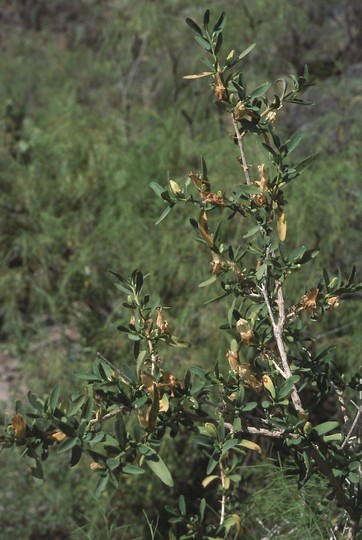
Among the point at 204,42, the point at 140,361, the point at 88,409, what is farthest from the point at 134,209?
the point at 88,409

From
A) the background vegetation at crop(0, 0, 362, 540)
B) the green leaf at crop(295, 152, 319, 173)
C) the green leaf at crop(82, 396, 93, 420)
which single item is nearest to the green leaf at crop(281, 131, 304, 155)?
the green leaf at crop(295, 152, 319, 173)

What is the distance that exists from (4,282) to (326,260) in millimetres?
1337

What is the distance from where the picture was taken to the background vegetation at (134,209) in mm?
3018

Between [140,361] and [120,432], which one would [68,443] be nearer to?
[120,432]

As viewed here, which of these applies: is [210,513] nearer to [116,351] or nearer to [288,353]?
[116,351]

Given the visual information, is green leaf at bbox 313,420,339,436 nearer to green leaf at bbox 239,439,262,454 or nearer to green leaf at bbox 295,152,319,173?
green leaf at bbox 239,439,262,454

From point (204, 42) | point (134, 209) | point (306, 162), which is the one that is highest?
point (204, 42)

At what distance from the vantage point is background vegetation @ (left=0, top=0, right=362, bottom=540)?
3.02 metres

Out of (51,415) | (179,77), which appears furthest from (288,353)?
(179,77)

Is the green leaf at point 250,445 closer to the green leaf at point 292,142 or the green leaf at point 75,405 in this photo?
the green leaf at point 75,405

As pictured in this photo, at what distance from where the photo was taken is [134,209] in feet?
11.1

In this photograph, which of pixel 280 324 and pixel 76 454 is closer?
pixel 76 454

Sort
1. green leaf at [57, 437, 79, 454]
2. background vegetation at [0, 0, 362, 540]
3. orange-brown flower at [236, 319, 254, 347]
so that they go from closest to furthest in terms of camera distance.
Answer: green leaf at [57, 437, 79, 454]
orange-brown flower at [236, 319, 254, 347]
background vegetation at [0, 0, 362, 540]

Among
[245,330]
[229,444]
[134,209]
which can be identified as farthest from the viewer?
[134,209]
